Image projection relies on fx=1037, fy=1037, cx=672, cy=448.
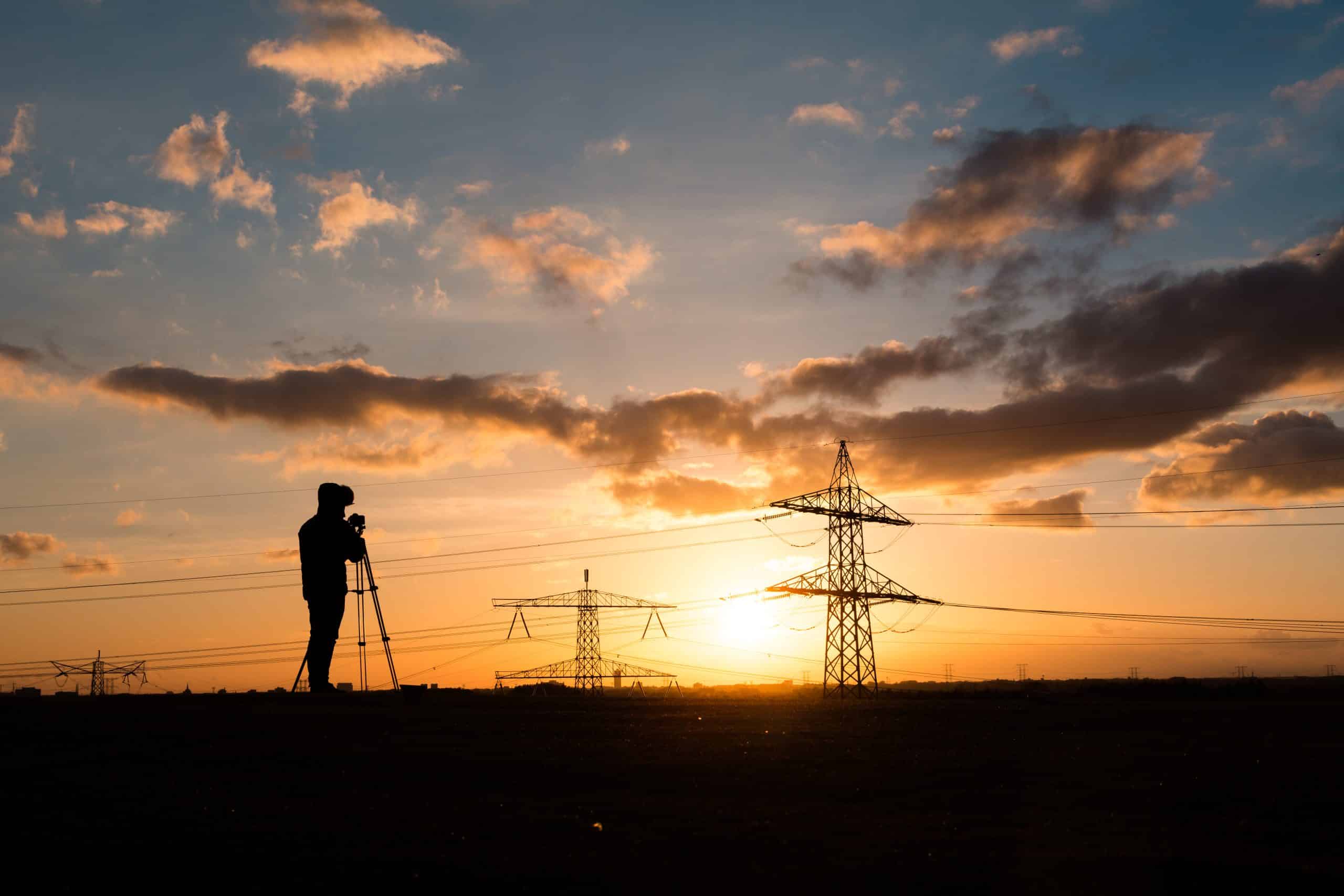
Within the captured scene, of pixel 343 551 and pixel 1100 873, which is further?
pixel 343 551

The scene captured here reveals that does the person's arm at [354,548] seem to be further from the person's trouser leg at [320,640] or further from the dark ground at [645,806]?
the dark ground at [645,806]

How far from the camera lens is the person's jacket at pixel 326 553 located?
60250 mm

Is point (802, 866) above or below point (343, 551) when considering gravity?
below

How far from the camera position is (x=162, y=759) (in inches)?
1226

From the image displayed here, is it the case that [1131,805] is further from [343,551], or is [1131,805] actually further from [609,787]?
[343,551]

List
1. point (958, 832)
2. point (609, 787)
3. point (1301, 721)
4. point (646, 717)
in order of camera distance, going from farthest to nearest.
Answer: point (1301, 721) < point (646, 717) < point (609, 787) < point (958, 832)

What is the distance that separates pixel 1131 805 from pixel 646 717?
114ft

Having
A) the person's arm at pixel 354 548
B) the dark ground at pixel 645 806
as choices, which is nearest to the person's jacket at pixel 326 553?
the person's arm at pixel 354 548

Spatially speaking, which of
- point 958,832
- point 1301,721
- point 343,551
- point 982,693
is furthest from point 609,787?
point 982,693

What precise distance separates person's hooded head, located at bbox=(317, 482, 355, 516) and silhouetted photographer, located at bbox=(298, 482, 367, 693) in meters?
0.03

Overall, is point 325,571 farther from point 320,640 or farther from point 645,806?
point 645,806

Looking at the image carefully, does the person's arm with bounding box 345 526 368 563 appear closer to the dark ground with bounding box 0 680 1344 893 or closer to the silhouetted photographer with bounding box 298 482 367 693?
the silhouetted photographer with bounding box 298 482 367 693

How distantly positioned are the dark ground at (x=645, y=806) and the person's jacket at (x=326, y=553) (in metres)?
13.5

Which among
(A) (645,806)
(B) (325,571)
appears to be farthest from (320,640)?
(A) (645,806)
